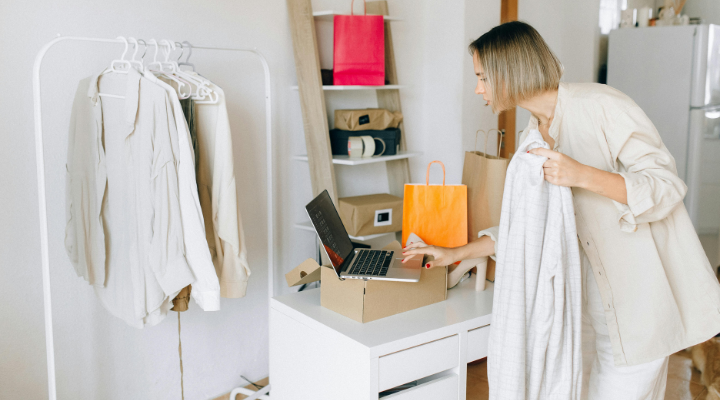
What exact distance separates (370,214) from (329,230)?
2.71 ft

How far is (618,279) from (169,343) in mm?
1799

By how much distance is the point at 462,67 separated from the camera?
2969mm

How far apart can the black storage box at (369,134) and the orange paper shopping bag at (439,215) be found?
2.03 ft

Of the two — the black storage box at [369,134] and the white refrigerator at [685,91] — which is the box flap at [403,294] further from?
the white refrigerator at [685,91]

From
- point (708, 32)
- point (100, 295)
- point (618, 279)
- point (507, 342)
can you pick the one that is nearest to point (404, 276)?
point (507, 342)

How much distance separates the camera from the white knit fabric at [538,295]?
1388 millimetres

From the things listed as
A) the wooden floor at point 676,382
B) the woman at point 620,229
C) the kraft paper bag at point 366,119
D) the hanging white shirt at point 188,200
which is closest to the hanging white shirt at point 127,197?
the hanging white shirt at point 188,200

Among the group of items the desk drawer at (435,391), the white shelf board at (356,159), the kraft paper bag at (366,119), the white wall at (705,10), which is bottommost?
the desk drawer at (435,391)

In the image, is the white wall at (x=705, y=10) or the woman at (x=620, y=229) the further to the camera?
the white wall at (x=705, y=10)

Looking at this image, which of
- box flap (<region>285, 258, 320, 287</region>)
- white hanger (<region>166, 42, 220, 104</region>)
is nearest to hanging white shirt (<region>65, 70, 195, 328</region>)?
white hanger (<region>166, 42, 220, 104</region>)

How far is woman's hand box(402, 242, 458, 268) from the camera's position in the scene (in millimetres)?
1838

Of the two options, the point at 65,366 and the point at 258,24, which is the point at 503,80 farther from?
the point at 65,366

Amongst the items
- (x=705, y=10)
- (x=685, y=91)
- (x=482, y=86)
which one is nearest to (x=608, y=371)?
(x=482, y=86)

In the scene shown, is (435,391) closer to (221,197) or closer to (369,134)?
(221,197)
